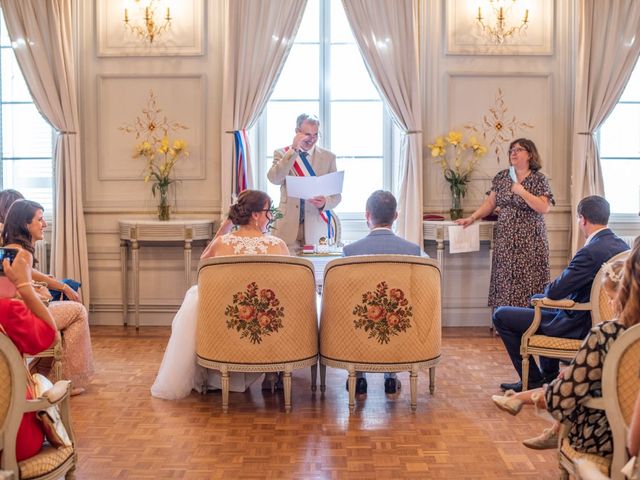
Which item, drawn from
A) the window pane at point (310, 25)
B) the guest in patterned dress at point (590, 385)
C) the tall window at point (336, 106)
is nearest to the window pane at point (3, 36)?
the tall window at point (336, 106)

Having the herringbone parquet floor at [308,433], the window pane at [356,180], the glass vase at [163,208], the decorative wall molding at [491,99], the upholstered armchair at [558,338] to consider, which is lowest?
the herringbone parquet floor at [308,433]

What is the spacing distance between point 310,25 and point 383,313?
12.4 feet

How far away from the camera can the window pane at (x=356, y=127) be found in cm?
730

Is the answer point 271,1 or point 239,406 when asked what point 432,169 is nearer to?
point 271,1

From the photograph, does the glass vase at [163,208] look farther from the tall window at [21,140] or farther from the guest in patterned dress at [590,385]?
the guest in patterned dress at [590,385]

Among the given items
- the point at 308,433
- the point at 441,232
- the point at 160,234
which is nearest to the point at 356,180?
the point at 441,232

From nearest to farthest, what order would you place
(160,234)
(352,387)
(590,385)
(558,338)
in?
(590,385)
(352,387)
(558,338)
(160,234)

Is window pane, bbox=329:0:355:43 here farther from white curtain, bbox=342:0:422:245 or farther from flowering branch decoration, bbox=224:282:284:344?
flowering branch decoration, bbox=224:282:284:344

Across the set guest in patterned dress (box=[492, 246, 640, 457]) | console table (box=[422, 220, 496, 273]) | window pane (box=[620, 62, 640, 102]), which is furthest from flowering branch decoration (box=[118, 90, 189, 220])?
guest in patterned dress (box=[492, 246, 640, 457])

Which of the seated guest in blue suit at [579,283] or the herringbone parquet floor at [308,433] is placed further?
the seated guest in blue suit at [579,283]

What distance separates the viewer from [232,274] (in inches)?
169

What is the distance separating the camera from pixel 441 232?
6777 millimetres

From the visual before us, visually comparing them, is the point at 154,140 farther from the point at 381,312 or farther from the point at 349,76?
the point at 381,312

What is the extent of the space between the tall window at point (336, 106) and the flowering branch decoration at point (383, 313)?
9.91 ft
